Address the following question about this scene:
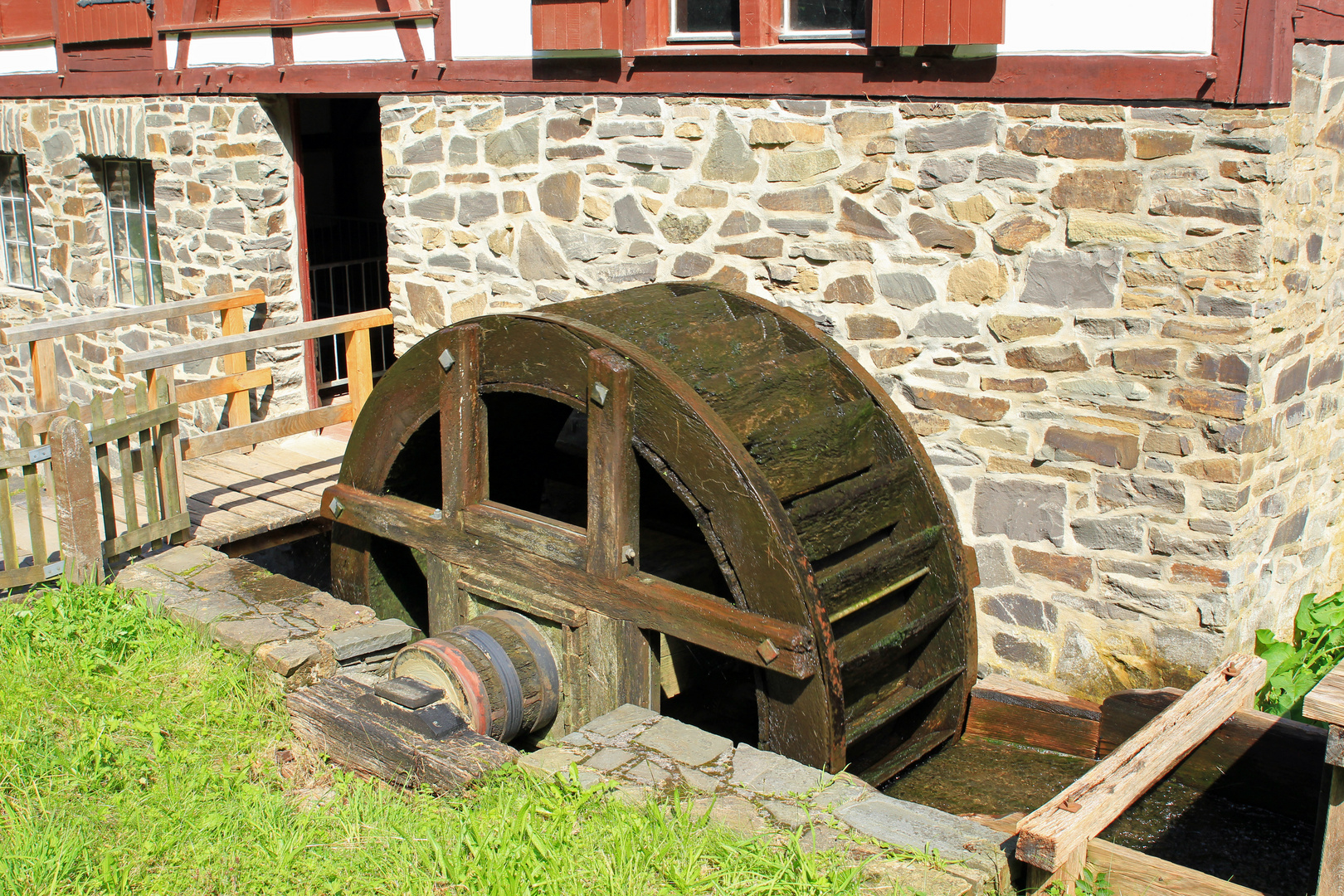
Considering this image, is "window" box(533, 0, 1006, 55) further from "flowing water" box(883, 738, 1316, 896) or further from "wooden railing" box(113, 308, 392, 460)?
"flowing water" box(883, 738, 1316, 896)

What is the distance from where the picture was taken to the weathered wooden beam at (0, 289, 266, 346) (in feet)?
19.0

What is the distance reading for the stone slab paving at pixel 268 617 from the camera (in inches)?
160

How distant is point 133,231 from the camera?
7926 mm

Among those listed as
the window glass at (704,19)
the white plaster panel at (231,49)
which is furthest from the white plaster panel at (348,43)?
the window glass at (704,19)

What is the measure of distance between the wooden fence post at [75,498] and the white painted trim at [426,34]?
2.43 meters

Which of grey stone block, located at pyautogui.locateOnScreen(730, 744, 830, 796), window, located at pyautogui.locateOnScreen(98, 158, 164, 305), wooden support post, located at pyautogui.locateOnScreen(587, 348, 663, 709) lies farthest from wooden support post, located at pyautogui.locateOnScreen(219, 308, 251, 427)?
grey stone block, located at pyautogui.locateOnScreen(730, 744, 830, 796)

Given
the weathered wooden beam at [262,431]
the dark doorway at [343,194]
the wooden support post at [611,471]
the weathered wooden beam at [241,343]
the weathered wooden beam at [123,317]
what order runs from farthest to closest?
the dark doorway at [343,194], the weathered wooden beam at [123,317], the weathered wooden beam at [262,431], the weathered wooden beam at [241,343], the wooden support post at [611,471]

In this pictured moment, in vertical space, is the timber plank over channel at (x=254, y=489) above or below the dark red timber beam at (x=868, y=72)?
below

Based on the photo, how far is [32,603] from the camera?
14.4 ft

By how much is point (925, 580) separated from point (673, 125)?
2.13 m

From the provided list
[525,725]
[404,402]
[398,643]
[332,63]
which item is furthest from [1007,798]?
[332,63]

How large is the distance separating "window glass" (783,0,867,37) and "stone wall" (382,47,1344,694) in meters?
0.29

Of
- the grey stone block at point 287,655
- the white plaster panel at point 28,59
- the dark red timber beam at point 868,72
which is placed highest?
the white plaster panel at point 28,59

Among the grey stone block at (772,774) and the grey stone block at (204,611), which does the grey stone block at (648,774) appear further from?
the grey stone block at (204,611)
